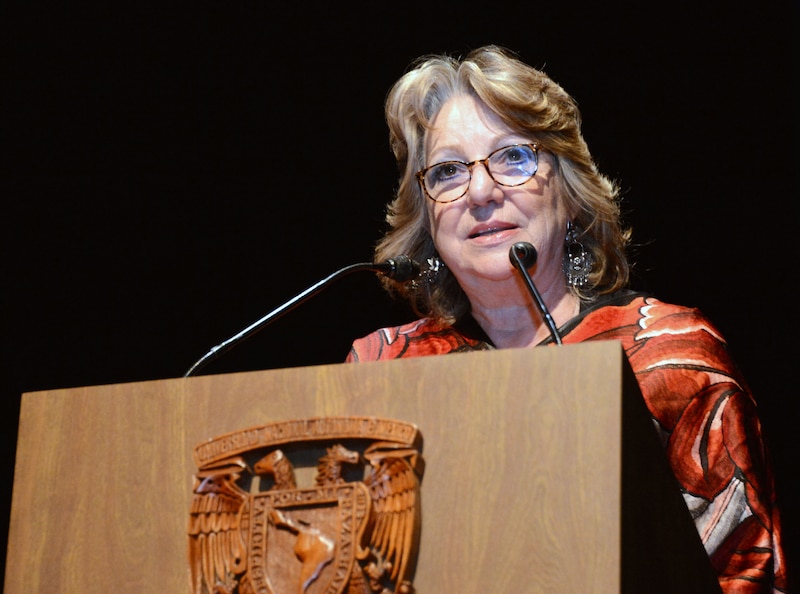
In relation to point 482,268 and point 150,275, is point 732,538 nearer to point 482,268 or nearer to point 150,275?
point 482,268

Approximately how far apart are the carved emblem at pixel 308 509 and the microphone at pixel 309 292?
46 centimetres

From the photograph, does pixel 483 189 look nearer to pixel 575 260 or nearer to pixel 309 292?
pixel 575 260

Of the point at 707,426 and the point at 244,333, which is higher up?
the point at 244,333

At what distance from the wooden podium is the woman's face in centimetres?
109

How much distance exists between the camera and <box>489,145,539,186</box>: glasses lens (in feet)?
8.53

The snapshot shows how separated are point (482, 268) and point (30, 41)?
1.89 meters

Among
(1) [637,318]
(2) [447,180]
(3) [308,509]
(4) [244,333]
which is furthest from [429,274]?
(3) [308,509]

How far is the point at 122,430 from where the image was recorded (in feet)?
5.61

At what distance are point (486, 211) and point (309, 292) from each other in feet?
1.93

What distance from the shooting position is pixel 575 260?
8.97 ft

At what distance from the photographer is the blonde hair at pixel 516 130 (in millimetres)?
2664

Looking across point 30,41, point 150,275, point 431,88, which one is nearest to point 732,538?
point 431,88

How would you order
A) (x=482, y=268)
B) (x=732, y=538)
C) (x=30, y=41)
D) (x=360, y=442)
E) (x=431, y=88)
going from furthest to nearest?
(x=30, y=41) → (x=431, y=88) → (x=482, y=268) → (x=732, y=538) → (x=360, y=442)

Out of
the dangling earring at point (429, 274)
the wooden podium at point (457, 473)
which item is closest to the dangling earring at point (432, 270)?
the dangling earring at point (429, 274)
